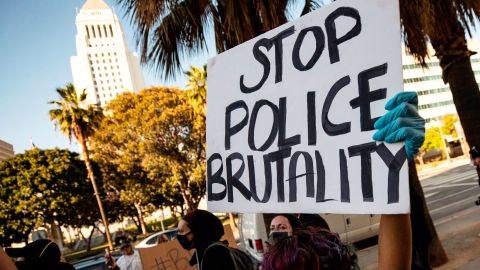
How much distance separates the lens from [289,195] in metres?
1.63

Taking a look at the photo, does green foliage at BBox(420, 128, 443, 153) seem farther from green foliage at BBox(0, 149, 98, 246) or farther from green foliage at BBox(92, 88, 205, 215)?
green foliage at BBox(0, 149, 98, 246)

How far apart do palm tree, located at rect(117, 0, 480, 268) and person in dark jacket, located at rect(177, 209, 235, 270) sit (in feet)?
9.56

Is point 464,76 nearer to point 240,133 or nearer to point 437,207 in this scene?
point 240,133

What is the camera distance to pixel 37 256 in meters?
2.65

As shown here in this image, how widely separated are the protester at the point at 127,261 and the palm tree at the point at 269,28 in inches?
115

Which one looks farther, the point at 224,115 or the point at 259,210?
the point at 224,115

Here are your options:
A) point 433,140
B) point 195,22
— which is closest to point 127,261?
point 195,22

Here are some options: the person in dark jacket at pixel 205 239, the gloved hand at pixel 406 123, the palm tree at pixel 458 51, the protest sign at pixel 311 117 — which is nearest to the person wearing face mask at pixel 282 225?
the person in dark jacket at pixel 205 239

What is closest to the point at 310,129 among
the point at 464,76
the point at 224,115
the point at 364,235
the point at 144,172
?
the point at 224,115

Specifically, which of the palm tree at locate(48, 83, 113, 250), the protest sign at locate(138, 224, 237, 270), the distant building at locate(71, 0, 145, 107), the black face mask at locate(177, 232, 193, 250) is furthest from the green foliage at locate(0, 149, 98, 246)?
the distant building at locate(71, 0, 145, 107)

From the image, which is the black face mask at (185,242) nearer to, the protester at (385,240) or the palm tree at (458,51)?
the protester at (385,240)

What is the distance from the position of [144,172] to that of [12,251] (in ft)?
84.7

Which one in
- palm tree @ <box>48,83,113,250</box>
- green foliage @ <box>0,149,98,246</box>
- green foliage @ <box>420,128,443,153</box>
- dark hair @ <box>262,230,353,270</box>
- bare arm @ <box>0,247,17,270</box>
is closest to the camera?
dark hair @ <box>262,230,353,270</box>

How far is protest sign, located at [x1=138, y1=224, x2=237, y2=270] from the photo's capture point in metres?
5.76
